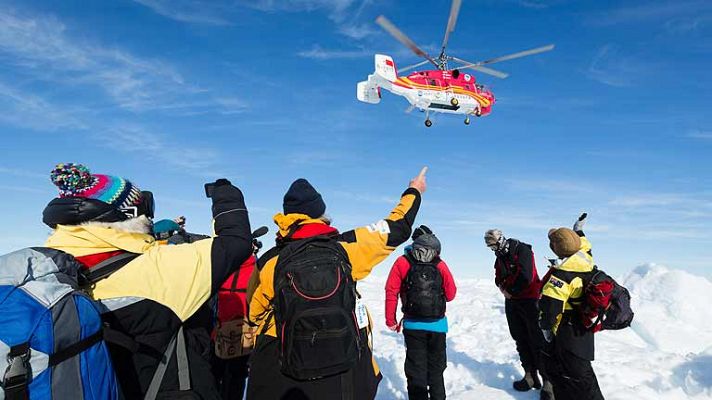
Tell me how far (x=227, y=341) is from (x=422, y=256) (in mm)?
2606

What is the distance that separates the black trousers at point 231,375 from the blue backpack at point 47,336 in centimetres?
308

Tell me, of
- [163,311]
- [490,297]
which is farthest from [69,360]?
[490,297]

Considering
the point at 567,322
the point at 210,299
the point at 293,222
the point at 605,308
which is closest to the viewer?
the point at 210,299

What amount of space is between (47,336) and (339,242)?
5.63 ft

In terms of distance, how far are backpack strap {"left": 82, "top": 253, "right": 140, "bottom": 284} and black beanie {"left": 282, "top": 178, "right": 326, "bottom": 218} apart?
1.24 meters

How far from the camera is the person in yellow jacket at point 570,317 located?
→ 4484 mm

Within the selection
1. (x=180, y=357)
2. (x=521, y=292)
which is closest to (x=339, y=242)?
(x=180, y=357)

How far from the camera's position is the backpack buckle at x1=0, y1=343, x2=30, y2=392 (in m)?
1.44

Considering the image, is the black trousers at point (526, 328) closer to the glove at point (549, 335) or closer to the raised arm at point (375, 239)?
the glove at point (549, 335)

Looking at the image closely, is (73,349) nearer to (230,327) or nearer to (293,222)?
(293,222)

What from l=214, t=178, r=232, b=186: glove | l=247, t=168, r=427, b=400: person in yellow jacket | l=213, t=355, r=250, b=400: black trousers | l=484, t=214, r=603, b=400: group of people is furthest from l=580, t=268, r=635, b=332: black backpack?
l=214, t=178, r=232, b=186: glove

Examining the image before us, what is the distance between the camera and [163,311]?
2.00m

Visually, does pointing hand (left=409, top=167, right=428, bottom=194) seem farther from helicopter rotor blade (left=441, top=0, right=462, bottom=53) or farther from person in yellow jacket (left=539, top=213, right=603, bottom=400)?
helicopter rotor blade (left=441, top=0, right=462, bottom=53)

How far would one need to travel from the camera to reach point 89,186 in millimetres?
2090
